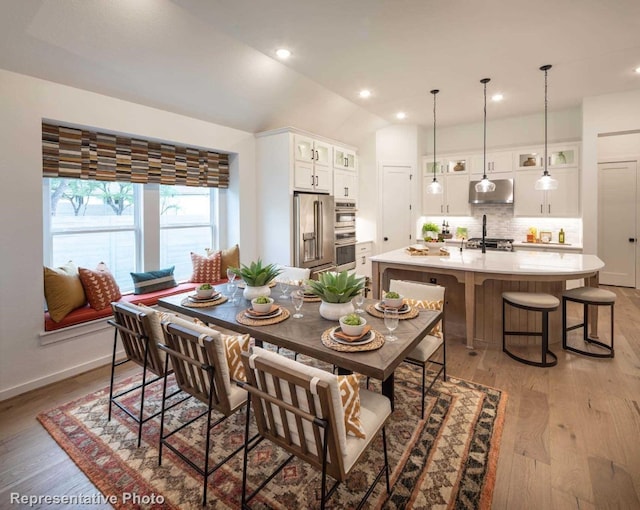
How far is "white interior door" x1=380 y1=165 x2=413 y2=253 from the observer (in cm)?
646

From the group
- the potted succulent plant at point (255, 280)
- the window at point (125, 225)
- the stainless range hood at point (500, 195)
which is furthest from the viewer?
the stainless range hood at point (500, 195)

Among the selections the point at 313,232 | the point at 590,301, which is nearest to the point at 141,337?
the point at 313,232

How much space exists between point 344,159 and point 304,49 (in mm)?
2449

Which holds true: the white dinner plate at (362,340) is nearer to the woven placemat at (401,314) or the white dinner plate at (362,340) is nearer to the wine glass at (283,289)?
the woven placemat at (401,314)

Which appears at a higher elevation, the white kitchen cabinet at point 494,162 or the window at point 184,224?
the white kitchen cabinet at point 494,162

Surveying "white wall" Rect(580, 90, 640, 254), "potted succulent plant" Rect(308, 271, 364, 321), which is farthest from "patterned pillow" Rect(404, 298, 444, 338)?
"white wall" Rect(580, 90, 640, 254)

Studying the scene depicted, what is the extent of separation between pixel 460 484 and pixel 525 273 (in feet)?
6.60

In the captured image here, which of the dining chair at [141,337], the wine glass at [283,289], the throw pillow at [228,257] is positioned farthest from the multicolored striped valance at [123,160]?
the wine glass at [283,289]

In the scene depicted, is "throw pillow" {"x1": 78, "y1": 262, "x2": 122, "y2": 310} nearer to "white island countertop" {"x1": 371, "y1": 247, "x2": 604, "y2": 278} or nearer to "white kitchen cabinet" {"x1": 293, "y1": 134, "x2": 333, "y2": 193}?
"white kitchen cabinet" {"x1": 293, "y1": 134, "x2": 333, "y2": 193}

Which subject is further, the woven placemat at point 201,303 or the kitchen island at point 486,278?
the kitchen island at point 486,278

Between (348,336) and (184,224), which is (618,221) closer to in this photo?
(348,336)

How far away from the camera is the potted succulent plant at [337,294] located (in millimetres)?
2156

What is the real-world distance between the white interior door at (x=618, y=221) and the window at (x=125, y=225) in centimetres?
649

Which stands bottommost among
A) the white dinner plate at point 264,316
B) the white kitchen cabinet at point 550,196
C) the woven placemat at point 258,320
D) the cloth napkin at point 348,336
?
the cloth napkin at point 348,336
